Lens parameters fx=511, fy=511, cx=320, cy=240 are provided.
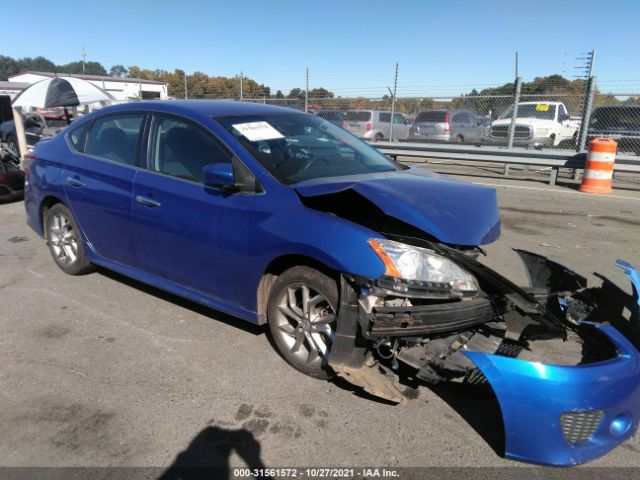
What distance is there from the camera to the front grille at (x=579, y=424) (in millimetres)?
2352

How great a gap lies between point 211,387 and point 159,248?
125cm

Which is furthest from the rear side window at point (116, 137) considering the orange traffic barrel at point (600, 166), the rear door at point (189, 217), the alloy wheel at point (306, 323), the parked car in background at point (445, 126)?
the parked car in background at point (445, 126)

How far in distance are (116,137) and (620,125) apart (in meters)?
12.4

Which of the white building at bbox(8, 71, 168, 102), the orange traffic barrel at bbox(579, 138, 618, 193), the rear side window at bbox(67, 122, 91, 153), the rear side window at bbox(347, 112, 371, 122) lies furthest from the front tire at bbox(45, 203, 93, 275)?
the white building at bbox(8, 71, 168, 102)

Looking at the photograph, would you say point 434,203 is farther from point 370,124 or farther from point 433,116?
point 370,124

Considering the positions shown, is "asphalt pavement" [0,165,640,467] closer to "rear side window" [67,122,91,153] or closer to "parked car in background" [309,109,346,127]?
"rear side window" [67,122,91,153]

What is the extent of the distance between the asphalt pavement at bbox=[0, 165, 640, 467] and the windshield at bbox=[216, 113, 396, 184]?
131 cm

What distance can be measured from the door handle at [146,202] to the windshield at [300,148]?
780 millimetres

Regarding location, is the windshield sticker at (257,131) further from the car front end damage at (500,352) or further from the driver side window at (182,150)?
the car front end damage at (500,352)

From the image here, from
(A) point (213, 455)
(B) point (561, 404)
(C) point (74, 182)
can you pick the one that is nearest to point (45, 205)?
(C) point (74, 182)

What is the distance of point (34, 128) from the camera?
51.6 ft

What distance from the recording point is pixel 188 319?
4.12 meters

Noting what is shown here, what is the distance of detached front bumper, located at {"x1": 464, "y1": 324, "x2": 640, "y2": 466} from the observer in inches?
91.4

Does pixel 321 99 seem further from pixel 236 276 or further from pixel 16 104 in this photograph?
pixel 236 276
